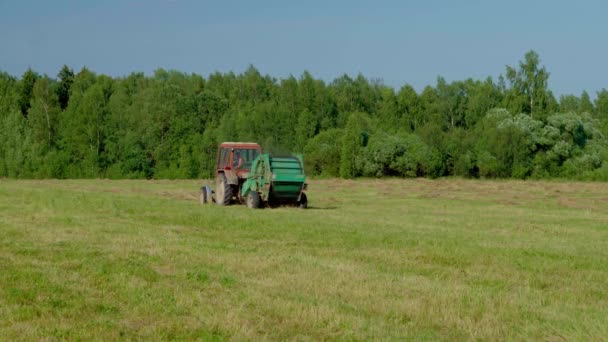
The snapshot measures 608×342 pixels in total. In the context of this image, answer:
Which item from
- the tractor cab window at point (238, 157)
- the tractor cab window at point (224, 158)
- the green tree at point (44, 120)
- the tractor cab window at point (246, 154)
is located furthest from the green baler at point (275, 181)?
the green tree at point (44, 120)

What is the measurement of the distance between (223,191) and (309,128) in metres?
55.1

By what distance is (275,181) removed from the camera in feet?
81.3

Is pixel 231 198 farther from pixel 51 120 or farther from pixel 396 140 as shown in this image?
pixel 51 120

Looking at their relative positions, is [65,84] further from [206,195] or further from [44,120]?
[206,195]

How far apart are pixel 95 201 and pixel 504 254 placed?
16107mm

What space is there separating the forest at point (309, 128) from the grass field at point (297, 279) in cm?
5301

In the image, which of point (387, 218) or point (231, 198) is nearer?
point (387, 218)

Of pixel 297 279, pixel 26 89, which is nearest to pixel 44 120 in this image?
pixel 26 89

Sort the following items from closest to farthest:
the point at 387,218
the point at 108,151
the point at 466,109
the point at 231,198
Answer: the point at 387,218, the point at 231,198, the point at 108,151, the point at 466,109

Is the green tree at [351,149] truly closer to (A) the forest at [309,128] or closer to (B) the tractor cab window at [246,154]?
(A) the forest at [309,128]

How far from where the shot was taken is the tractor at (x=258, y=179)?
25109 millimetres

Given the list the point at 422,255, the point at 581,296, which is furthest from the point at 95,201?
the point at 581,296

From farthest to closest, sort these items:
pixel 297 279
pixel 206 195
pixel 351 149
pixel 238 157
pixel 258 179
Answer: pixel 351 149 → pixel 206 195 → pixel 238 157 → pixel 258 179 → pixel 297 279

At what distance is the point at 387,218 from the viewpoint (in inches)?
843
